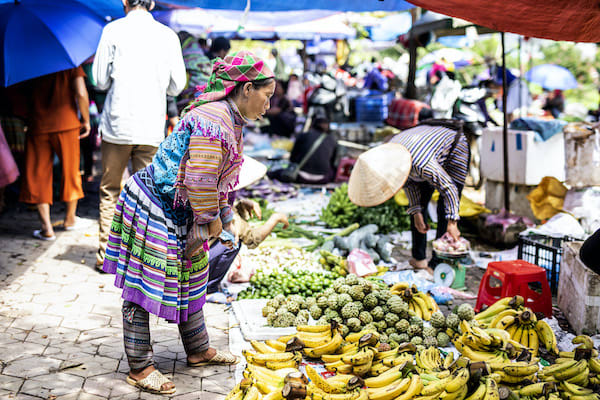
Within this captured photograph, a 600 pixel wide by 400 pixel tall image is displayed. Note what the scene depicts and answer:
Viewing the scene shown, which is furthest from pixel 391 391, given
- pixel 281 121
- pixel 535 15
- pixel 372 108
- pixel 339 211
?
pixel 372 108

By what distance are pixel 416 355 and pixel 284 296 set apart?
1299mm

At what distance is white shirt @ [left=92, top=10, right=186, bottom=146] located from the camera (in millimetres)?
4632

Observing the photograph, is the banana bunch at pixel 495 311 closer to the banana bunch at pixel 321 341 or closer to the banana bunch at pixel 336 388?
the banana bunch at pixel 321 341

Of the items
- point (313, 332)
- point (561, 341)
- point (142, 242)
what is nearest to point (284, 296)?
point (313, 332)

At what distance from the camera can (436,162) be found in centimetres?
467

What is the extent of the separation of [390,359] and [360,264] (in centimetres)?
196

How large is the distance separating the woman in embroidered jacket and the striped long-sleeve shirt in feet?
6.78

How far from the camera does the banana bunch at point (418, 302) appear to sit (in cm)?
398

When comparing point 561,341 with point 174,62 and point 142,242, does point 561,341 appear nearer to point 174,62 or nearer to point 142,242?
point 142,242

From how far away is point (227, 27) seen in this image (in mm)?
11594

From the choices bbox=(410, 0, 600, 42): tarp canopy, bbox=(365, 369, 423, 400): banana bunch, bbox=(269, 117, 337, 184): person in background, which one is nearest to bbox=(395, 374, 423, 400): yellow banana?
bbox=(365, 369, 423, 400): banana bunch

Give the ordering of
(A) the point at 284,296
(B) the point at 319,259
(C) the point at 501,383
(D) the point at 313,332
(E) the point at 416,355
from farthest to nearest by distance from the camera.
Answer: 1. (B) the point at 319,259
2. (A) the point at 284,296
3. (D) the point at 313,332
4. (E) the point at 416,355
5. (C) the point at 501,383

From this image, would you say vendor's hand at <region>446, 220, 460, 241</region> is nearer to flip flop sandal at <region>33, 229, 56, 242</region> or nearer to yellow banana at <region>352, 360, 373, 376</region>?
yellow banana at <region>352, 360, 373, 376</region>

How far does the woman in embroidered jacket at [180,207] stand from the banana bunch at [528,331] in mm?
1909
